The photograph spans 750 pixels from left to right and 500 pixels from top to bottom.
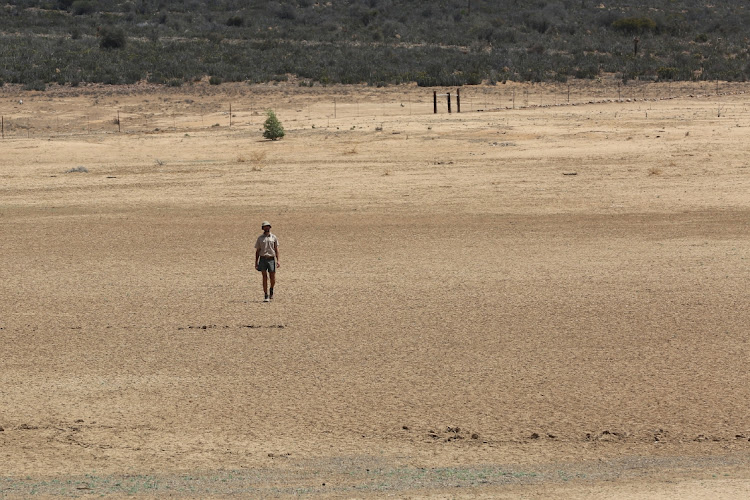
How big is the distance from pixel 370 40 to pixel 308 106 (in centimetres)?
2543

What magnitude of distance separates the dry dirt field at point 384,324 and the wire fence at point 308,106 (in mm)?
8377

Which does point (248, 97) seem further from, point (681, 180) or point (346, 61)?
point (681, 180)

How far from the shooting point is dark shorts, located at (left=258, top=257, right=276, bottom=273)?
14.8 meters

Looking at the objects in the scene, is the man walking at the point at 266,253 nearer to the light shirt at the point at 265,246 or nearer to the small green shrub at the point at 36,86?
the light shirt at the point at 265,246

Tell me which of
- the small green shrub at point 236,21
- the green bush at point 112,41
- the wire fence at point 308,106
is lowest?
the wire fence at point 308,106

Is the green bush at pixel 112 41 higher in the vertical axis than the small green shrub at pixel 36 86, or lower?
higher

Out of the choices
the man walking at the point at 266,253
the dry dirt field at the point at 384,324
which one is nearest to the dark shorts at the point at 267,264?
the man walking at the point at 266,253

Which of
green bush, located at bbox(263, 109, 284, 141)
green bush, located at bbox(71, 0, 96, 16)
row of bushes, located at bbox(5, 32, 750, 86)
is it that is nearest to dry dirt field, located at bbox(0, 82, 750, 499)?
green bush, located at bbox(263, 109, 284, 141)

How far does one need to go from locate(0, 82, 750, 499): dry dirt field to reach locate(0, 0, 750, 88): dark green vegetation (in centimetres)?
2243

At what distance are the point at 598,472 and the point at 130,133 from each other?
30.4 m

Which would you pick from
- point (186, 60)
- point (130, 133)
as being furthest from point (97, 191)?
point (186, 60)

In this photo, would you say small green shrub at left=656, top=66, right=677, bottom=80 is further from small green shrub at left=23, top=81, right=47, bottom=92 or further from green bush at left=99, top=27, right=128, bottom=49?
green bush at left=99, top=27, right=128, bottom=49

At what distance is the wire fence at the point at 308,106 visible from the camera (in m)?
39.8

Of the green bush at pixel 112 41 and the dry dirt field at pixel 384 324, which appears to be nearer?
the dry dirt field at pixel 384 324
